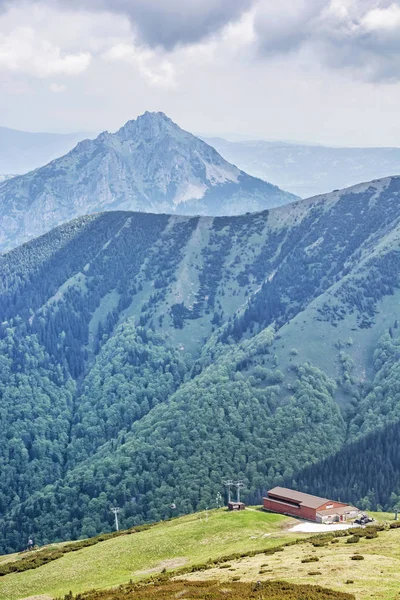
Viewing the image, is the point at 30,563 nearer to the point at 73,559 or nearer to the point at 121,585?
the point at 73,559

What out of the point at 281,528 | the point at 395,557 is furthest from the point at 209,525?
the point at 395,557

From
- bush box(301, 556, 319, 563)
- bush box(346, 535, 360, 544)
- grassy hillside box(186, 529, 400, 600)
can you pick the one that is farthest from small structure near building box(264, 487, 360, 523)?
bush box(301, 556, 319, 563)

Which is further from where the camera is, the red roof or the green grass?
the red roof

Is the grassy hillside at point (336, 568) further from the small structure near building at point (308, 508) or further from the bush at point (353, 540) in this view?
the small structure near building at point (308, 508)

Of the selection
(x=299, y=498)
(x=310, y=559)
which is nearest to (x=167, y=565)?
(x=310, y=559)

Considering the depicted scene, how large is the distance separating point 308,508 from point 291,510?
17.3ft

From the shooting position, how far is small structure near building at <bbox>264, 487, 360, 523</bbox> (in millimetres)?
144625

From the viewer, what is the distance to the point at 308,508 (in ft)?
478

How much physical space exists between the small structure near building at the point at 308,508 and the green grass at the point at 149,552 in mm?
5061

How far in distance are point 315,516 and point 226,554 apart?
34.6m

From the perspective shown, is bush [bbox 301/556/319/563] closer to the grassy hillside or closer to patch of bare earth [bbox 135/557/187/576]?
the grassy hillside

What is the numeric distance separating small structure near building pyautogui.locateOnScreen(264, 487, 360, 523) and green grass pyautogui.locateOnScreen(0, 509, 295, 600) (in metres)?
5.06

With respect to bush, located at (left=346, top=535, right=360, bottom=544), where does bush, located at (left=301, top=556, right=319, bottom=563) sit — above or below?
above

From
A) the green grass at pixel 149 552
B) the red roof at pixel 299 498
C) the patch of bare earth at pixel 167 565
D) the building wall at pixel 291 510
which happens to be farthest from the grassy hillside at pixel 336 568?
the red roof at pixel 299 498
